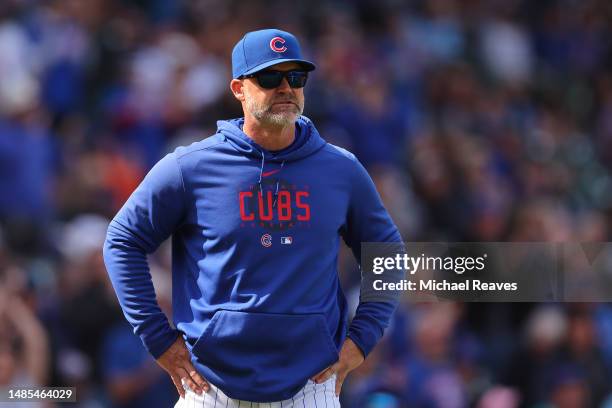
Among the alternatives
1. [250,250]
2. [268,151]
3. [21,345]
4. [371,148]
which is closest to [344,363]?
[250,250]

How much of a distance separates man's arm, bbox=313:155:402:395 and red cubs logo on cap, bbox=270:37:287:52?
0.52 m

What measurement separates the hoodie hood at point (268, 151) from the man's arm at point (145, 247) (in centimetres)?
23

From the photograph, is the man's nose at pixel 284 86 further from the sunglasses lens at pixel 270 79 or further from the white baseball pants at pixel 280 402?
the white baseball pants at pixel 280 402

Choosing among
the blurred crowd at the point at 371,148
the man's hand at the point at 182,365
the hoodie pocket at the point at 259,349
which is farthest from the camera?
the blurred crowd at the point at 371,148

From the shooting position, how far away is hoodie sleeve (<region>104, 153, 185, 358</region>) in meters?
4.47

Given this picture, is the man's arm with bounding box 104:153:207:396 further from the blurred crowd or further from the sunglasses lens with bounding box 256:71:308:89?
the blurred crowd

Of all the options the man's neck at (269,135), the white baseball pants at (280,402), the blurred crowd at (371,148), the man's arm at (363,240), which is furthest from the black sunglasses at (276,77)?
the blurred crowd at (371,148)

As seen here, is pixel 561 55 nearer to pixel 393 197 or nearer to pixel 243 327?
pixel 393 197

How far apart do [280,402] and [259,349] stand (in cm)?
21

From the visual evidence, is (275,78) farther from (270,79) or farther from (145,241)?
(145,241)

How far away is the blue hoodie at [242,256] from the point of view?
4438 mm

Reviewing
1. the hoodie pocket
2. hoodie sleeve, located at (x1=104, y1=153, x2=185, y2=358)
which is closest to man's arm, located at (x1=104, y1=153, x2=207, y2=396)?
hoodie sleeve, located at (x1=104, y1=153, x2=185, y2=358)

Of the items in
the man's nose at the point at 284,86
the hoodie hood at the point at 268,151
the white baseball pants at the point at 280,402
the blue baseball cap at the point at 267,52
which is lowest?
the white baseball pants at the point at 280,402

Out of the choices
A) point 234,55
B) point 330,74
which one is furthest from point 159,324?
point 330,74
